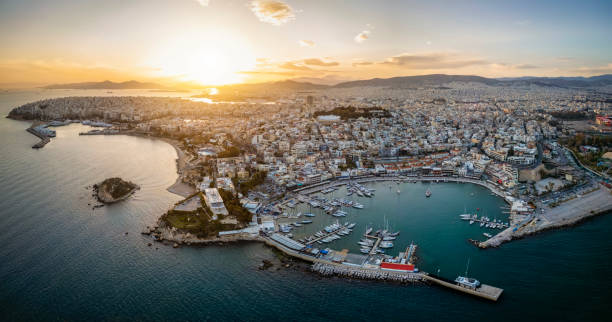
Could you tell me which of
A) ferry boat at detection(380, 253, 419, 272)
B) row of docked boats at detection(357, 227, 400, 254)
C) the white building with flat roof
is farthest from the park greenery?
ferry boat at detection(380, 253, 419, 272)

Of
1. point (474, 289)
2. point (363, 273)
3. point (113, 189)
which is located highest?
point (113, 189)

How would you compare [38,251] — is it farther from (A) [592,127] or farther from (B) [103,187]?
(A) [592,127]

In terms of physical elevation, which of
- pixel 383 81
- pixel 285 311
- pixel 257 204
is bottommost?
pixel 285 311

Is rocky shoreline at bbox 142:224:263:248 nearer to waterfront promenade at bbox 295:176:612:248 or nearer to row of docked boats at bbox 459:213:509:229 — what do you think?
waterfront promenade at bbox 295:176:612:248

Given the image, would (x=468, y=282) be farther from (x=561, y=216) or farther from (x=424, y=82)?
(x=424, y=82)

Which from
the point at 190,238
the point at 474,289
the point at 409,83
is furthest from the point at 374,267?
the point at 409,83

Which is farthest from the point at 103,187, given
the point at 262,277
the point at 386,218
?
the point at 386,218
